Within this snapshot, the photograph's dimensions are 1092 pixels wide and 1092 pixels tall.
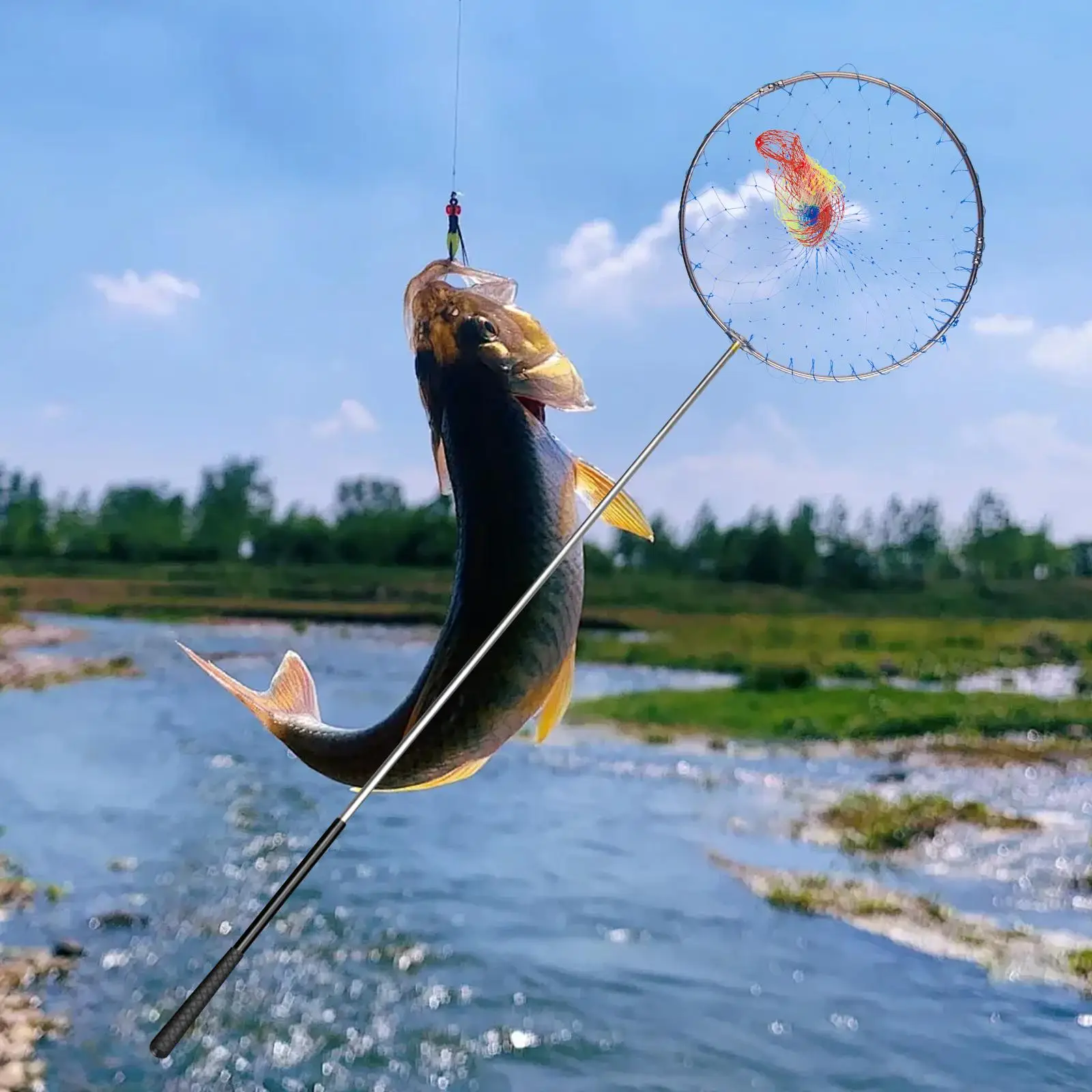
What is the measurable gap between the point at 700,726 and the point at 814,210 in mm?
9240

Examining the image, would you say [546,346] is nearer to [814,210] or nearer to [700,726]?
[814,210]

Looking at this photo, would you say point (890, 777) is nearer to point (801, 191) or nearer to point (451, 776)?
point (801, 191)

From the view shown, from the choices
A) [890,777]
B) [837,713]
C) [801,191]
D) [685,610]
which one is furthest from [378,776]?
[685,610]

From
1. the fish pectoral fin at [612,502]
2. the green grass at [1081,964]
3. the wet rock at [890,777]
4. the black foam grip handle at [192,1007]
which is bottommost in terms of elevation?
the green grass at [1081,964]

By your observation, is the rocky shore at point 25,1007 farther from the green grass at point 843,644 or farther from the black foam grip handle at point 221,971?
the green grass at point 843,644

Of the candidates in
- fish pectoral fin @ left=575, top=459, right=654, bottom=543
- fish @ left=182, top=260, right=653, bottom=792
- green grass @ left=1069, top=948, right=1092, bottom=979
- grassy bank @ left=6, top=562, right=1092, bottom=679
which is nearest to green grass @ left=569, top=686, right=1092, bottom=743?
grassy bank @ left=6, top=562, right=1092, bottom=679

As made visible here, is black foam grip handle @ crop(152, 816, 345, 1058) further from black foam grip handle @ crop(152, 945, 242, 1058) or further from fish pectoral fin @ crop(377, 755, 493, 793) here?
fish pectoral fin @ crop(377, 755, 493, 793)

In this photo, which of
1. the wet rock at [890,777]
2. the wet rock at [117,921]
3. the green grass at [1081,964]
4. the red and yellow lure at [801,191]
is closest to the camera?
the red and yellow lure at [801,191]

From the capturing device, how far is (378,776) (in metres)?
1.21

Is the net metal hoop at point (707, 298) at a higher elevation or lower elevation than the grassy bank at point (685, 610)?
higher

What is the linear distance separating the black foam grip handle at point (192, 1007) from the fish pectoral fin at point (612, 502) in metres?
0.64

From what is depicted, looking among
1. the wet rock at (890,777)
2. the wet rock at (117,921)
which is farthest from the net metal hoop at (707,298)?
the wet rock at (890,777)

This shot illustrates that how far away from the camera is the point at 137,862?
8.35 metres

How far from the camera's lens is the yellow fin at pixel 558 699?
128 cm
